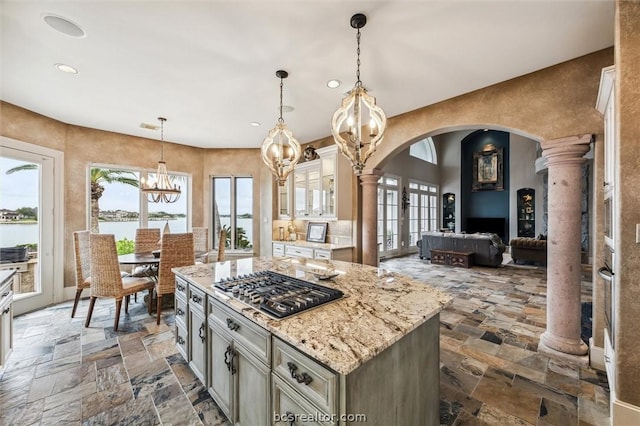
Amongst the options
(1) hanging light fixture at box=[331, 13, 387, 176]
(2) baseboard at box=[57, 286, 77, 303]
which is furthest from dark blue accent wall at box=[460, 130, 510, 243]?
(2) baseboard at box=[57, 286, 77, 303]

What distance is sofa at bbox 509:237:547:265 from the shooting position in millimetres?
6312

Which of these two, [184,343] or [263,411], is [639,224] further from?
[184,343]

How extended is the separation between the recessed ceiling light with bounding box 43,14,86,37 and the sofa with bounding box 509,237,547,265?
8.63m

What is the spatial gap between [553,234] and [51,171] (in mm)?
6638

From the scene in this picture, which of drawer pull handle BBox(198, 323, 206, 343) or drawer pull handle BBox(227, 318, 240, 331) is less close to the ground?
drawer pull handle BBox(227, 318, 240, 331)

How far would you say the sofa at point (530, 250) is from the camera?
6.31 meters

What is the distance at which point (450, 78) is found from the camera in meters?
2.76

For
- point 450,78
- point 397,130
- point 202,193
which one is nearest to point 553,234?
point 450,78

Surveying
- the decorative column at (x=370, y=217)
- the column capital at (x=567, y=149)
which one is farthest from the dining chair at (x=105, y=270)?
the column capital at (x=567, y=149)

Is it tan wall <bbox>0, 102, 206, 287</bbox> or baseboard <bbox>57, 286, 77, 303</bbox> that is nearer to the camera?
tan wall <bbox>0, 102, 206, 287</bbox>

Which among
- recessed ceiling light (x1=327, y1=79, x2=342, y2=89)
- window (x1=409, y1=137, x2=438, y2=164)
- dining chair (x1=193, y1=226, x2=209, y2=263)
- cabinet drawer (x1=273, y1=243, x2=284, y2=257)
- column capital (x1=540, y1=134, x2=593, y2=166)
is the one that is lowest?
cabinet drawer (x1=273, y1=243, x2=284, y2=257)

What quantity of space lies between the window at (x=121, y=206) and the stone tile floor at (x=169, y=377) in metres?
1.74

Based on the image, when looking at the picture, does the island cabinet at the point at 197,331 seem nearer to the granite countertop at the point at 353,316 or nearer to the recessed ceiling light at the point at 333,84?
the granite countertop at the point at 353,316

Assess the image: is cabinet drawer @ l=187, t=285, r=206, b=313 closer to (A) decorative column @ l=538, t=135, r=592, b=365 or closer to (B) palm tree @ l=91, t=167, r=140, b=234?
(A) decorative column @ l=538, t=135, r=592, b=365
